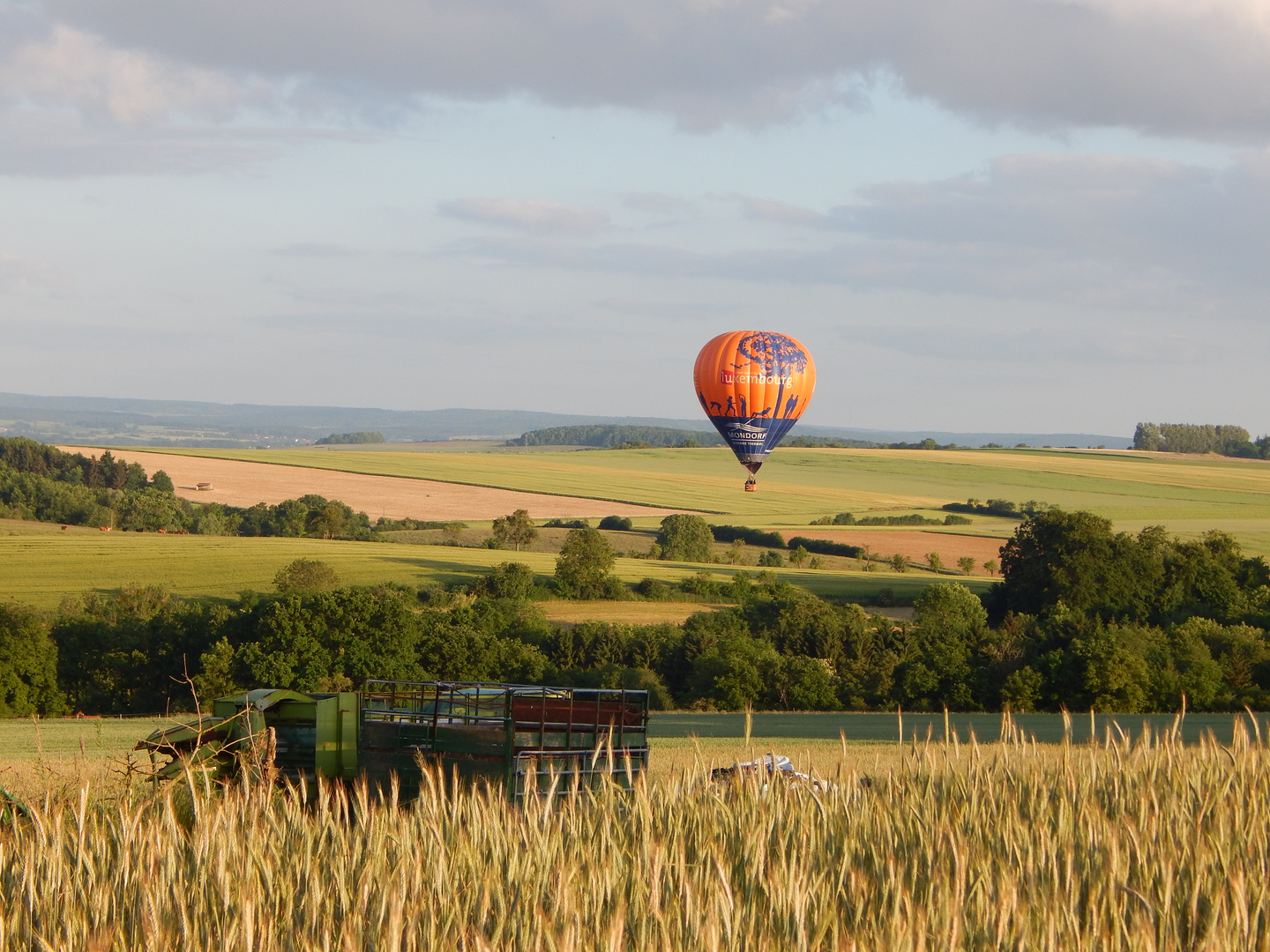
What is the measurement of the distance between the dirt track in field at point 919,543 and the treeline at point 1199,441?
93979 mm

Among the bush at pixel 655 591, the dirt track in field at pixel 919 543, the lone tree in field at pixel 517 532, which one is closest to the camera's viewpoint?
the bush at pixel 655 591

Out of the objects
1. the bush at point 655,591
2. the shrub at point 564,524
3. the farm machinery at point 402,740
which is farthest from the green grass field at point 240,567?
the farm machinery at point 402,740

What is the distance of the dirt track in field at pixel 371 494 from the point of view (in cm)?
10681

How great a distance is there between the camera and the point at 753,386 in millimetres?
48938

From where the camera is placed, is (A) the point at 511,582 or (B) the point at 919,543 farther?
(B) the point at 919,543

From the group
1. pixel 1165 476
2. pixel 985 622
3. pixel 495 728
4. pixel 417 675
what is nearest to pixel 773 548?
pixel 985 622

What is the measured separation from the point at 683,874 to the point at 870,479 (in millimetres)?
127793

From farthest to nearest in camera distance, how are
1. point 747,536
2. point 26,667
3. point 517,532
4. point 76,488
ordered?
A: 1. point 76,488
2. point 747,536
3. point 517,532
4. point 26,667

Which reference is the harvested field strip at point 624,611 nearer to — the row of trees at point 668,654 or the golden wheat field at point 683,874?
the row of trees at point 668,654

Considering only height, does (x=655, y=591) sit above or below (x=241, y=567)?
below

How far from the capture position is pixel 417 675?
54375mm

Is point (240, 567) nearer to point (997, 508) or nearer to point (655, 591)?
point (655, 591)

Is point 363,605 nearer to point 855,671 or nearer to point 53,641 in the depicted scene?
point 53,641

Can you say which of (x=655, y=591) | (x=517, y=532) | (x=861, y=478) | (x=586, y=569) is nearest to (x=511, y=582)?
(x=586, y=569)
